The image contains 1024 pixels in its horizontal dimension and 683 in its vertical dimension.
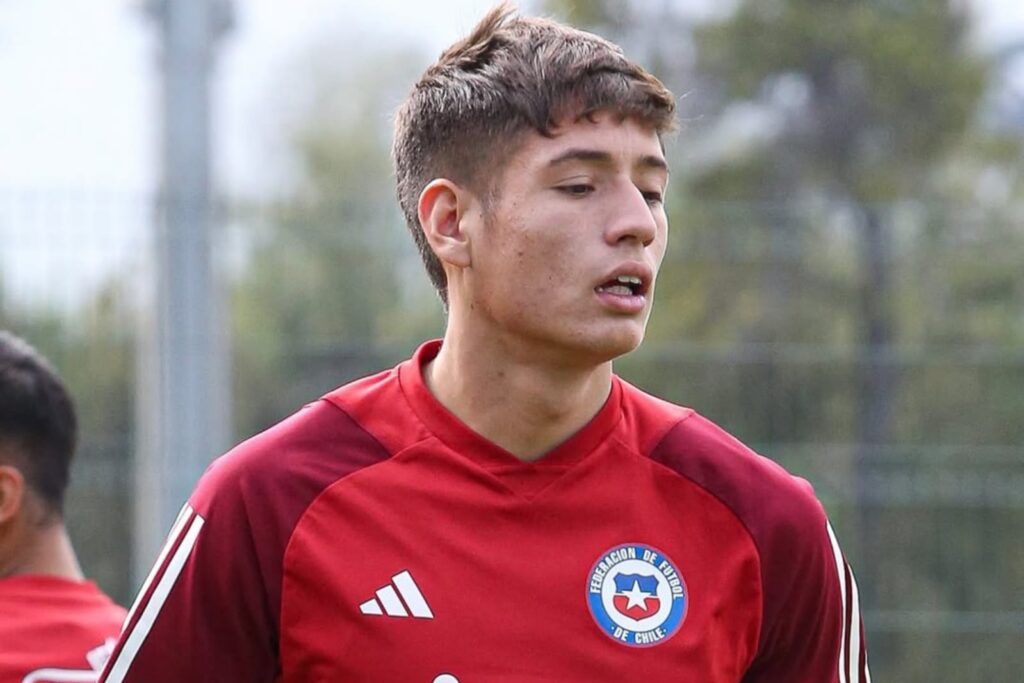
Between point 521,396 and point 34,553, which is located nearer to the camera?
point 521,396

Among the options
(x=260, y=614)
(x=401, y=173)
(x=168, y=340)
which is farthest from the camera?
(x=168, y=340)

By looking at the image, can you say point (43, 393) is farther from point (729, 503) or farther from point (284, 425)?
point (729, 503)

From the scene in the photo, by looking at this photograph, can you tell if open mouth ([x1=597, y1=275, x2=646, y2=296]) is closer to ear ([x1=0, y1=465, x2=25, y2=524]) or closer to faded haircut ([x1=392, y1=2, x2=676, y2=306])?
faded haircut ([x1=392, y1=2, x2=676, y2=306])

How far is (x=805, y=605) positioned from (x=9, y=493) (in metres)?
1.65

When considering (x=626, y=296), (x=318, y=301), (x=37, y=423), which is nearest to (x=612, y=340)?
(x=626, y=296)

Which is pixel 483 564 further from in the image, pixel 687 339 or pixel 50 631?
pixel 687 339

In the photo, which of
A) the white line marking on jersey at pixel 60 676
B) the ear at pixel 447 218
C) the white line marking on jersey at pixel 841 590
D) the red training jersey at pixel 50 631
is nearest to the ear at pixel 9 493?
the red training jersey at pixel 50 631

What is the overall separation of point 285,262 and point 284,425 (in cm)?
463

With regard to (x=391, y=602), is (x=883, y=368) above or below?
above

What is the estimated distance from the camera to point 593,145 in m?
2.63

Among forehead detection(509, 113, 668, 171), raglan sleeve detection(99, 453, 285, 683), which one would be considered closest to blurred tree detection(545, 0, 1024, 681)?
forehead detection(509, 113, 668, 171)

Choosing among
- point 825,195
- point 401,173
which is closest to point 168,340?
point 401,173

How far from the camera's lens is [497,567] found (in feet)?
8.61

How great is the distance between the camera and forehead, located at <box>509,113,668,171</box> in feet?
8.62
